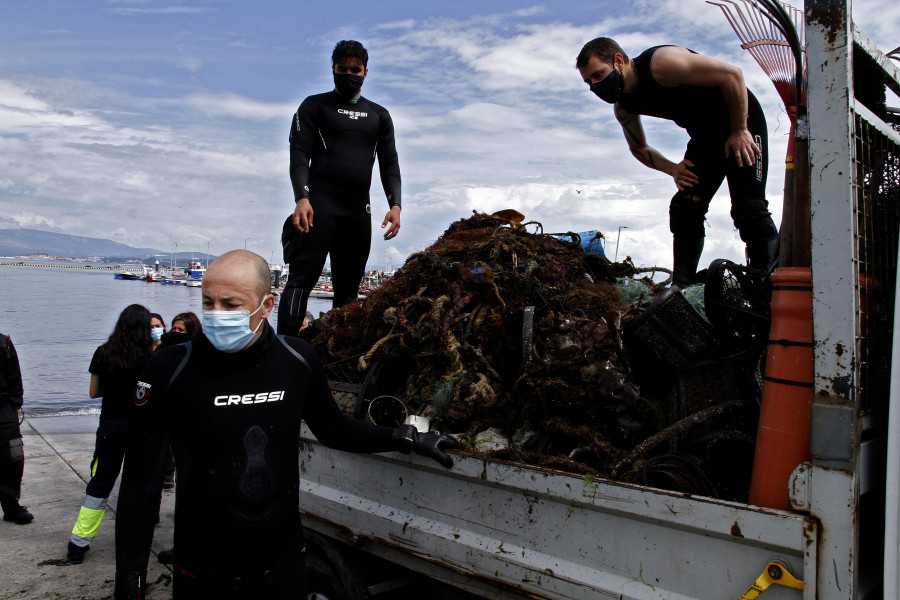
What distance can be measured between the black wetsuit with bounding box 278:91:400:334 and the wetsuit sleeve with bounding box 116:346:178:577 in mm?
2033

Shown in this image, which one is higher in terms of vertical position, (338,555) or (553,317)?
(553,317)

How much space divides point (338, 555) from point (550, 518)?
3.41ft

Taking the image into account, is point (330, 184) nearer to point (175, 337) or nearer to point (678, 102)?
point (175, 337)

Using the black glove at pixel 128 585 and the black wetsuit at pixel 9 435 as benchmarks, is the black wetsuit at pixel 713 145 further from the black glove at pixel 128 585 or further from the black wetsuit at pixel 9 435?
the black wetsuit at pixel 9 435

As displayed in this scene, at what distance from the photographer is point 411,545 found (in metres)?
2.42

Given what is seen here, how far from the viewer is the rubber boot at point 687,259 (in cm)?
358

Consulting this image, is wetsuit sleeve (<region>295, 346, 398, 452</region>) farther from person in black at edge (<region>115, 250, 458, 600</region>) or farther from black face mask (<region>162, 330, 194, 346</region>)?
black face mask (<region>162, 330, 194, 346</region>)

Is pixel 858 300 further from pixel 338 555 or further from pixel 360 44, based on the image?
pixel 360 44

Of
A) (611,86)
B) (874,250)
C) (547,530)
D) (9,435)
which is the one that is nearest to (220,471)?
(547,530)

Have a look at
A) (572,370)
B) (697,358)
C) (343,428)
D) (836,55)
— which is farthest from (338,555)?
(836,55)

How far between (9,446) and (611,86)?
16.1 feet

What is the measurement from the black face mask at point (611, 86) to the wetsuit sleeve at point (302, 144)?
6.03 feet

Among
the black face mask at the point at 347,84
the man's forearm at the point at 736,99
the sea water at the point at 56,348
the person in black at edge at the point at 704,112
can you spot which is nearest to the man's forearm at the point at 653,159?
the person in black at edge at the point at 704,112

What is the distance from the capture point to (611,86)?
3127mm
